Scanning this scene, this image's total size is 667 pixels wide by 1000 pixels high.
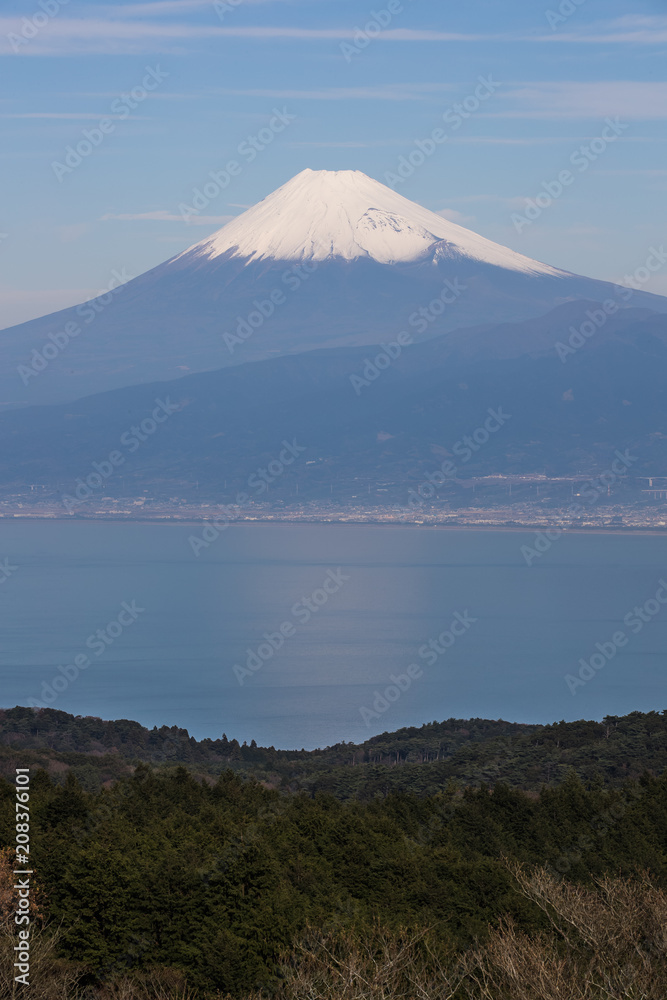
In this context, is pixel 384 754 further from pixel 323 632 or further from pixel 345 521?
pixel 345 521

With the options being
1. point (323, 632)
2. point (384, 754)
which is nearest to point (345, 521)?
point (323, 632)

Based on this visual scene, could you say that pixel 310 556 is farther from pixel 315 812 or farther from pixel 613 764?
pixel 315 812

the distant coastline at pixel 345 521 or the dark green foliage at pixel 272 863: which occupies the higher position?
the distant coastline at pixel 345 521

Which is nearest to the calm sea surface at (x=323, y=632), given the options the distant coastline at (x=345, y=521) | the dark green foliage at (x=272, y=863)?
the distant coastline at (x=345, y=521)

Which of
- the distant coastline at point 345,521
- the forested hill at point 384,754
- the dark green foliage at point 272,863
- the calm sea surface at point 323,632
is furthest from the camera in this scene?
the distant coastline at point 345,521

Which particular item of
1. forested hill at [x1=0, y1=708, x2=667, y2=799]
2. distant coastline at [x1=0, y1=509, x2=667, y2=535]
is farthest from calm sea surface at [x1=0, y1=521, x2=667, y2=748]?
distant coastline at [x1=0, y1=509, x2=667, y2=535]

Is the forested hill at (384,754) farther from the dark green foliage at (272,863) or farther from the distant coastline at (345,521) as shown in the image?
the distant coastline at (345,521)
